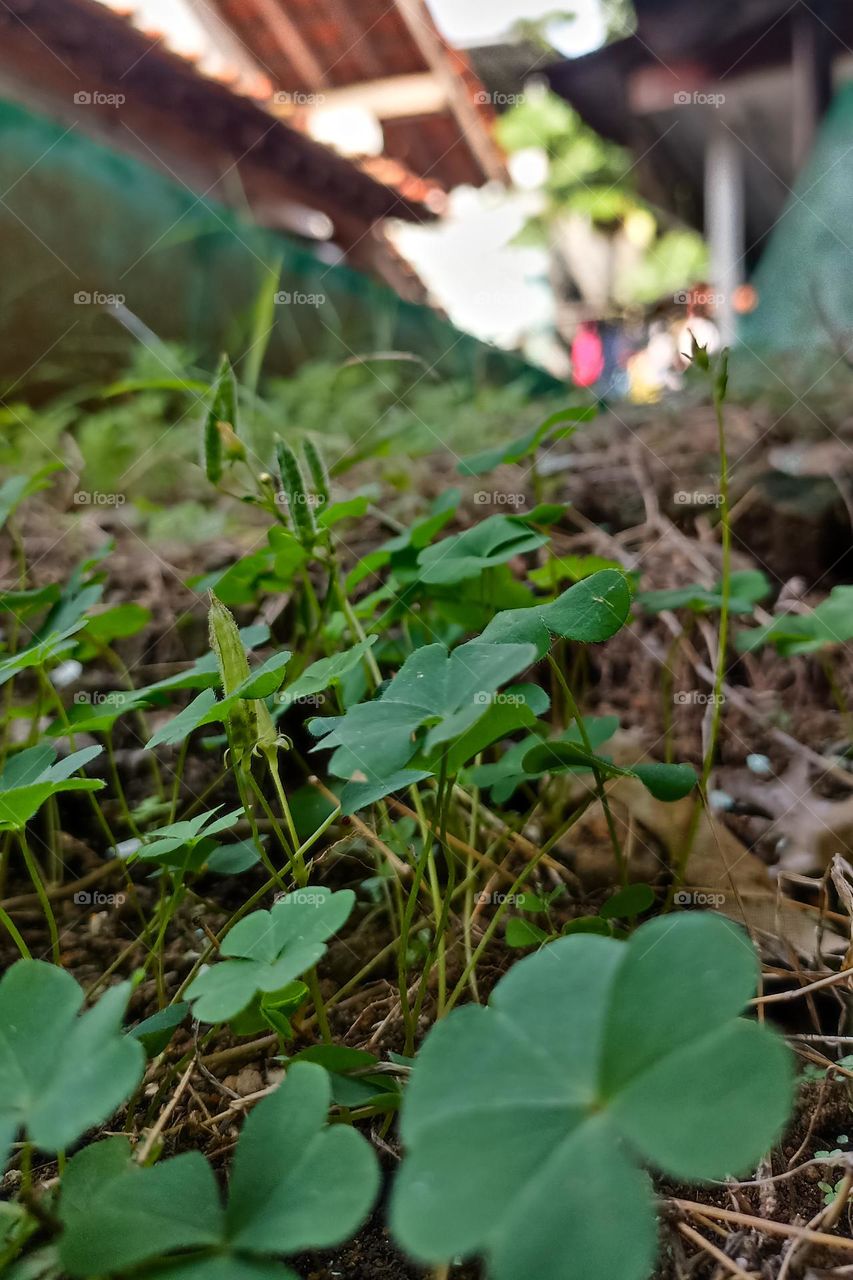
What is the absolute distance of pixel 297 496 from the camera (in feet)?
3.62

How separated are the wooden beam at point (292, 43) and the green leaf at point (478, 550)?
603 cm

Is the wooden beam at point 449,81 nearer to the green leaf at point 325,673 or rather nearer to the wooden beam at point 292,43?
the wooden beam at point 292,43

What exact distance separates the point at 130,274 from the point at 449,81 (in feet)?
11.1

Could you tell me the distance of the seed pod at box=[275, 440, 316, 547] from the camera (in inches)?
42.7

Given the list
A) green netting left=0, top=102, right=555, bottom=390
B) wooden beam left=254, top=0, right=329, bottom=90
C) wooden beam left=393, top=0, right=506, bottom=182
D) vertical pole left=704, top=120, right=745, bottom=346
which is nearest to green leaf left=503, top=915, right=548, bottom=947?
green netting left=0, top=102, right=555, bottom=390

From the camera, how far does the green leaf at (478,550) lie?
106 cm

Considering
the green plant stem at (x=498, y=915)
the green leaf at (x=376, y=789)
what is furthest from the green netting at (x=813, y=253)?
the green leaf at (x=376, y=789)

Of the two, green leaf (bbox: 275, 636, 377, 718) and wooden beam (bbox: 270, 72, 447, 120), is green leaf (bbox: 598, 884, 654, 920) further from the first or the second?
wooden beam (bbox: 270, 72, 447, 120)

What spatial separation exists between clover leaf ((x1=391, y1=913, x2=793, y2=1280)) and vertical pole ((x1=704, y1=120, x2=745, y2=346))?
619 centimetres

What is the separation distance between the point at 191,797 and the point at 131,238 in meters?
3.63

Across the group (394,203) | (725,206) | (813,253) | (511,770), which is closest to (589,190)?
(725,206)

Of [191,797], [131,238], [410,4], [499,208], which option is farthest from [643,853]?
[499,208]

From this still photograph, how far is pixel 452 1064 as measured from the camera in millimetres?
493

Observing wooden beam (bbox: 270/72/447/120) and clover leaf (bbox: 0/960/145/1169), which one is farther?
wooden beam (bbox: 270/72/447/120)
